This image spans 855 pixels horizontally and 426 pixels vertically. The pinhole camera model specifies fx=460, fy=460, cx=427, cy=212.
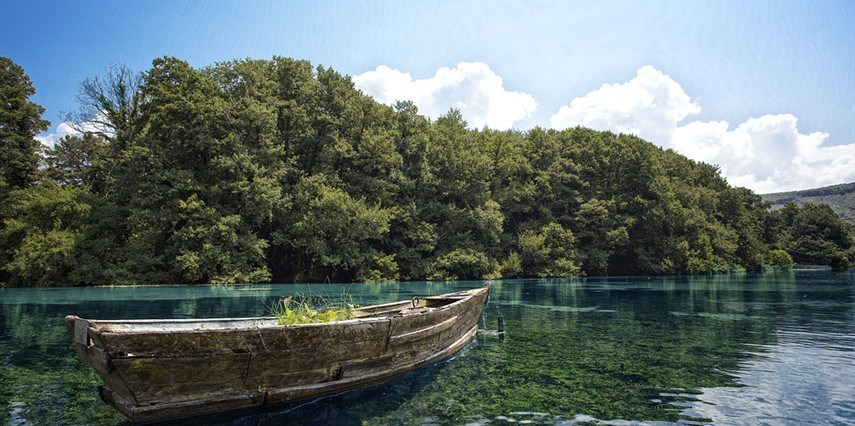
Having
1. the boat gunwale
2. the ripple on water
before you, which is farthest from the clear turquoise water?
the boat gunwale

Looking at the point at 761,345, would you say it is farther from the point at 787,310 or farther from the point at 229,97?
the point at 229,97

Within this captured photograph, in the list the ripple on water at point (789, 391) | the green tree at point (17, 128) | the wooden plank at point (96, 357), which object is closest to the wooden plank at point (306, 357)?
the wooden plank at point (96, 357)

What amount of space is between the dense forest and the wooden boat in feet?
103

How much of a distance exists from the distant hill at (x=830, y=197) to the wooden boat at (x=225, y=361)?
16700 centimetres

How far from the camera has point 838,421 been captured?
684cm

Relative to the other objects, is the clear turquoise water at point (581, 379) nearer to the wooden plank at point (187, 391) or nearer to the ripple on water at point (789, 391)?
the ripple on water at point (789, 391)

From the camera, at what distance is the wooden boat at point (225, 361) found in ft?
20.6

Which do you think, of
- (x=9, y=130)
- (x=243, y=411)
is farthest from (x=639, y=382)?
(x=9, y=130)

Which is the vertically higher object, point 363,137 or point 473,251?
point 363,137

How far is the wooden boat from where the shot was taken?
627cm

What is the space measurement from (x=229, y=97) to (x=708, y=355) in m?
42.3

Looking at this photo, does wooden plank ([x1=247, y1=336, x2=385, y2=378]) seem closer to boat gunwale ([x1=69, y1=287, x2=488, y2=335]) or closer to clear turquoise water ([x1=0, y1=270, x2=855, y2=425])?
boat gunwale ([x1=69, y1=287, x2=488, y2=335])

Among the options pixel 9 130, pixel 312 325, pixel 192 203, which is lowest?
pixel 312 325

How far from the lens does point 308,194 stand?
41719 mm
